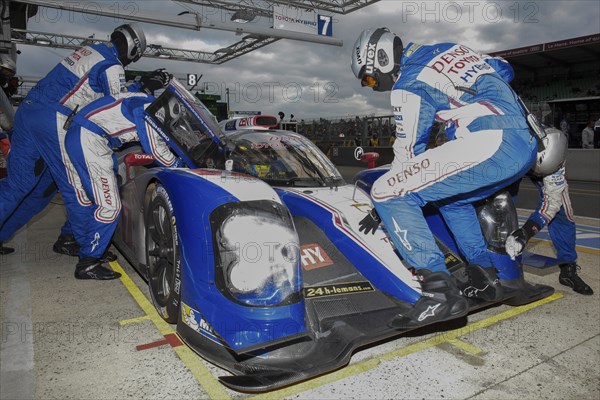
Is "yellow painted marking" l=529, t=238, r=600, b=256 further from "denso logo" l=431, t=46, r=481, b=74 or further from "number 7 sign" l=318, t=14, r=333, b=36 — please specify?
"number 7 sign" l=318, t=14, r=333, b=36

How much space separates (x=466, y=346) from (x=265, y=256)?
1.41 metres

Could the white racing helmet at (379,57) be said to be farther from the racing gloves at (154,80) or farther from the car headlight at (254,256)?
the racing gloves at (154,80)

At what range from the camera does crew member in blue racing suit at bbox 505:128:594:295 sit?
9.81ft

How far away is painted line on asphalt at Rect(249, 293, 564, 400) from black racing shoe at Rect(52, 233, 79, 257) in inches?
136

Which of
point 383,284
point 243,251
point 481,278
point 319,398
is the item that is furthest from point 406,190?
point 319,398

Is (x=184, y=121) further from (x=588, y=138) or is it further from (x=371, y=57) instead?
(x=588, y=138)

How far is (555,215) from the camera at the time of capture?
349cm

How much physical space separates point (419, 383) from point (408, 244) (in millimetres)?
720

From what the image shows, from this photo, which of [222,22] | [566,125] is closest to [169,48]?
[222,22]

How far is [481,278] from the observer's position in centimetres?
270

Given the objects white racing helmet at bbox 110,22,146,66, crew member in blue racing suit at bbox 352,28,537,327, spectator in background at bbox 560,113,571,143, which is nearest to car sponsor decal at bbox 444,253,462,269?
crew member in blue racing suit at bbox 352,28,537,327

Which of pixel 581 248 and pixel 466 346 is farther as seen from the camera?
pixel 581 248

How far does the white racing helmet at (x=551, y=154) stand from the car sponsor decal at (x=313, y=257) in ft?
5.56

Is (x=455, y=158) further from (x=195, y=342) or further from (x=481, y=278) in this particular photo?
(x=195, y=342)
